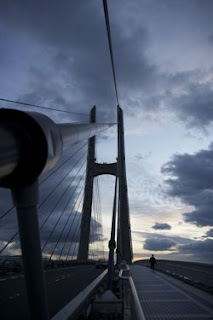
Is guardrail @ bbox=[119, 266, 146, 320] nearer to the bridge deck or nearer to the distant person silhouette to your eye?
the bridge deck

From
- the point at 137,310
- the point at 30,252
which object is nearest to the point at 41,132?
the point at 30,252

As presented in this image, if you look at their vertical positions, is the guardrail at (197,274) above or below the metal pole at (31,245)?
above

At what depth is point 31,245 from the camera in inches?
99.3

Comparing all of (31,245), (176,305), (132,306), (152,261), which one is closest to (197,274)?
(176,305)

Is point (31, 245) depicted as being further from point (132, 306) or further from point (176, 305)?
point (176, 305)

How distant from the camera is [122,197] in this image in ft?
167

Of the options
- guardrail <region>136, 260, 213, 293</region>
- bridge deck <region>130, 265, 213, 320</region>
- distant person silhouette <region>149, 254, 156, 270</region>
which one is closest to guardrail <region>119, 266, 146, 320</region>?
bridge deck <region>130, 265, 213, 320</region>

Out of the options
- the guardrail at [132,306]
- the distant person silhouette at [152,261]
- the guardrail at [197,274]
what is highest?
the distant person silhouette at [152,261]

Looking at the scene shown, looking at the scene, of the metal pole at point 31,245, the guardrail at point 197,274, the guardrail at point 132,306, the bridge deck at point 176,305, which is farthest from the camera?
the guardrail at point 197,274

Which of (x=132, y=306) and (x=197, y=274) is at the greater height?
(x=197, y=274)

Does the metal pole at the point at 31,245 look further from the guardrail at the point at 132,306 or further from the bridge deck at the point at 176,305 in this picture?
the bridge deck at the point at 176,305

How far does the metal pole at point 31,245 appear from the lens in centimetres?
249

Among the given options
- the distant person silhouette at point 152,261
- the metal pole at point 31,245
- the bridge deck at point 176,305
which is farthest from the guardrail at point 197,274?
the metal pole at point 31,245

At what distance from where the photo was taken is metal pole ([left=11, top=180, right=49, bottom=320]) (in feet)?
8.18
